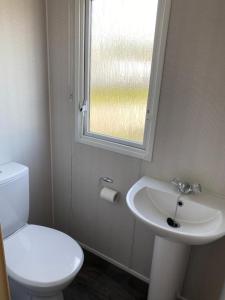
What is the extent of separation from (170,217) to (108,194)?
0.48 m

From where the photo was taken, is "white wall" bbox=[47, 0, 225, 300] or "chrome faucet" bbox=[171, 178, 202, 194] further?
"chrome faucet" bbox=[171, 178, 202, 194]

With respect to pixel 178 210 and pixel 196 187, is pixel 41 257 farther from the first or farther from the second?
pixel 196 187

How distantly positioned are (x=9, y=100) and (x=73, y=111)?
17.4 inches

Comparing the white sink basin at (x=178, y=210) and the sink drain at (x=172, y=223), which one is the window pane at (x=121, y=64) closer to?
the white sink basin at (x=178, y=210)

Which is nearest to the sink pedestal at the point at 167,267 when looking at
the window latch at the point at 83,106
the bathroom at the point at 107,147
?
the bathroom at the point at 107,147

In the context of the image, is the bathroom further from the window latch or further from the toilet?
the toilet

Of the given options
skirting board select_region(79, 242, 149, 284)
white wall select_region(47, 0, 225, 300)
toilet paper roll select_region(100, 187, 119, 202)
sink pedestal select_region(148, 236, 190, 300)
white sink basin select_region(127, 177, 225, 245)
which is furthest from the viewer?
skirting board select_region(79, 242, 149, 284)

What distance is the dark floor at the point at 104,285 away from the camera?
1578 mm

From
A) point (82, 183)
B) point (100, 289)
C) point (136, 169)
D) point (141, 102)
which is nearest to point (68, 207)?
point (82, 183)

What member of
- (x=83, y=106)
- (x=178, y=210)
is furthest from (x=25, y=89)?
(x=178, y=210)

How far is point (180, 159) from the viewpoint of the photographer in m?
1.31

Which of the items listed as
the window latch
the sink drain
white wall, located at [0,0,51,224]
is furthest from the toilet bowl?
the window latch

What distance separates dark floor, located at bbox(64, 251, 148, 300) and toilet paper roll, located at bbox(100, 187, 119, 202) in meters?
0.66

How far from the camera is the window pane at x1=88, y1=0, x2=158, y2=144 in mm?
1296
